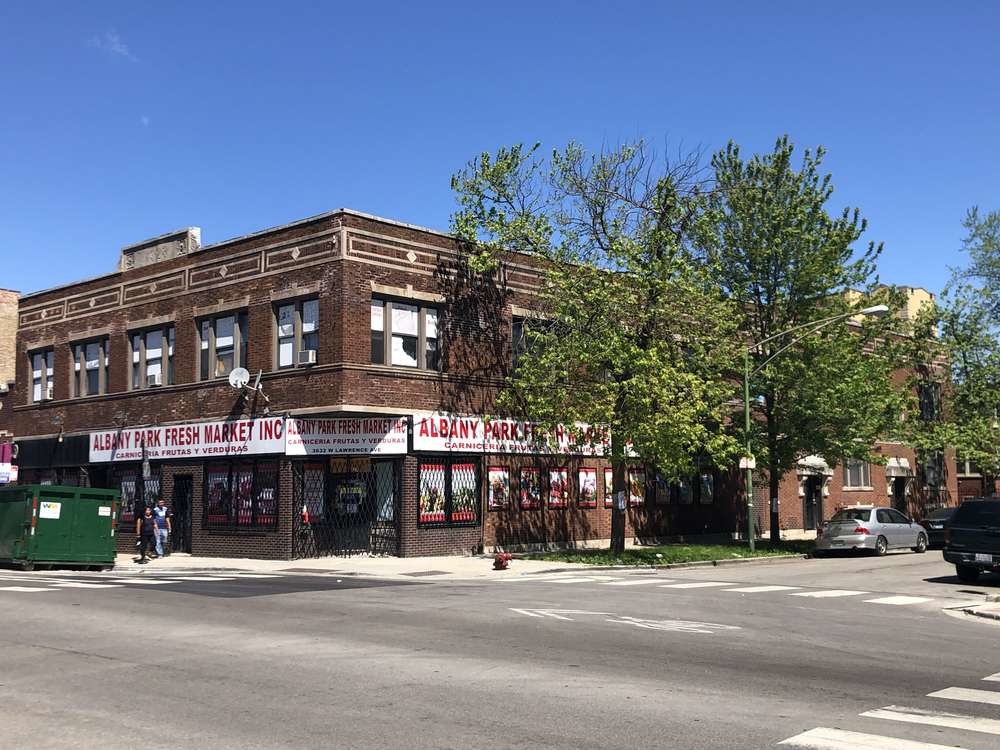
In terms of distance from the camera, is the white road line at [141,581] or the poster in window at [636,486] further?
the poster in window at [636,486]

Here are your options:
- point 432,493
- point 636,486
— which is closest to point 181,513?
point 432,493

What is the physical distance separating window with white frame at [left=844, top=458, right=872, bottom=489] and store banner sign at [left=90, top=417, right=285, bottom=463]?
28.8 meters

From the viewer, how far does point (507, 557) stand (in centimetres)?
2512

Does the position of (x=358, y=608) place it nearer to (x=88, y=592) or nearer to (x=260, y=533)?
(x=88, y=592)

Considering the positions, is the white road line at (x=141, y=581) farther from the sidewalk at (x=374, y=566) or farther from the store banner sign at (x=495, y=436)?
the store banner sign at (x=495, y=436)

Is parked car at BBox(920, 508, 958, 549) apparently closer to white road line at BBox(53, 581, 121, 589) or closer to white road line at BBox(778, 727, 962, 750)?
white road line at BBox(53, 581, 121, 589)

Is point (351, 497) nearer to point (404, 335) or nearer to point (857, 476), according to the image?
point (404, 335)

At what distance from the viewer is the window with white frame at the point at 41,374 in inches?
1497

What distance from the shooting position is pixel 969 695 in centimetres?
873

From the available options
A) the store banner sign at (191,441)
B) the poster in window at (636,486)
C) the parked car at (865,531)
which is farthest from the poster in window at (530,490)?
the parked car at (865,531)

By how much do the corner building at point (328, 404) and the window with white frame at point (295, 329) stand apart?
0.06 m

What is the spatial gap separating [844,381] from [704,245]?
6047 millimetres

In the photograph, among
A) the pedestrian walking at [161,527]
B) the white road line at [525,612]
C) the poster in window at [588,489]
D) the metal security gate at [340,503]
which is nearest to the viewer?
the white road line at [525,612]

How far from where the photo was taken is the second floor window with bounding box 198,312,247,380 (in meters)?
30.3
